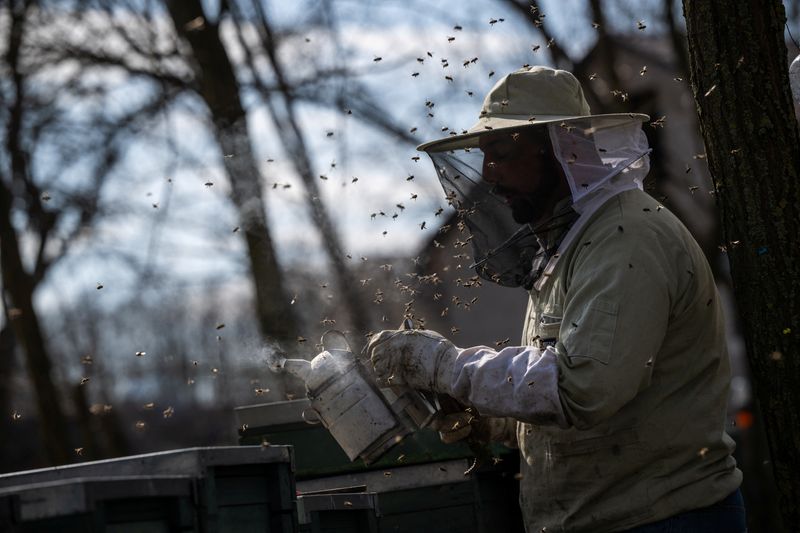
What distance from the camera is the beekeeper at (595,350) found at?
295 cm

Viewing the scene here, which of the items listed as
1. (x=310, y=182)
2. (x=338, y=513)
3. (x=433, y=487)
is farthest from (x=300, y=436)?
(x=310, y=182)

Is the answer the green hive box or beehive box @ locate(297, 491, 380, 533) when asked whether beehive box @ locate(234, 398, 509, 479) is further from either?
beehive box @ locate(297, 491, 380, 533)

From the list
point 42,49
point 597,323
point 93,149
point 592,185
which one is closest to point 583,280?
point 597,323

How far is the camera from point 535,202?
3.49 m

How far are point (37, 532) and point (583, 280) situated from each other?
5.10 feet

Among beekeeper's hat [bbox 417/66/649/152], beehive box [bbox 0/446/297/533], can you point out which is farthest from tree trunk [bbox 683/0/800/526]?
beehive box [bbox 0/446/297/533]

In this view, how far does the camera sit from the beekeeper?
2.95m

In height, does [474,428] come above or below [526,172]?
below

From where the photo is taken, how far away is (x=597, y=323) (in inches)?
116

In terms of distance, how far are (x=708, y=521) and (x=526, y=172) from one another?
1195 mm

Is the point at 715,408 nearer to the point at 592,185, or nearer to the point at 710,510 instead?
the point at 710,510

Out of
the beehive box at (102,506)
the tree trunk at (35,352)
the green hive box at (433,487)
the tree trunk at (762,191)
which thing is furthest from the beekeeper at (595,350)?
the tree trunk at (35,352)

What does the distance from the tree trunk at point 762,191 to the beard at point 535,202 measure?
1.93ft

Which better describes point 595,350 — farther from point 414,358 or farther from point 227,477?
point 227,477
